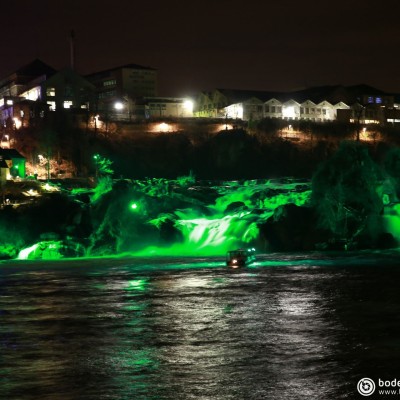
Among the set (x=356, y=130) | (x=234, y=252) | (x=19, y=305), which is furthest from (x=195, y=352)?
(x=356, y=130)

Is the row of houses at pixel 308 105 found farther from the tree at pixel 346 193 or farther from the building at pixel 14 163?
the tree at pixel 346 193

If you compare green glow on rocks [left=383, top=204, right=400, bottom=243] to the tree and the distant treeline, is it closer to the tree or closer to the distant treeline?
the tree

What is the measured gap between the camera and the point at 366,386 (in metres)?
21.0

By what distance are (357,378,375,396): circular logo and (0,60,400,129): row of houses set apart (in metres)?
84.9

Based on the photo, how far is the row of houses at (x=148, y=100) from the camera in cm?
10775

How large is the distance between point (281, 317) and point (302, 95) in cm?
10804

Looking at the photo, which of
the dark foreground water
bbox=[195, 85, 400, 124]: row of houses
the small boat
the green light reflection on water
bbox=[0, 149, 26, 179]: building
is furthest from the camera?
bbox=[195, 85, 400, 124]: row of houses

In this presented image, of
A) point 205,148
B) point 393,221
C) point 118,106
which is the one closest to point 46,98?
point 118,106

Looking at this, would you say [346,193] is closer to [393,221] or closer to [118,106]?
[393,221]

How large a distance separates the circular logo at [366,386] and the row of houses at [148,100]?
8492 centimetres

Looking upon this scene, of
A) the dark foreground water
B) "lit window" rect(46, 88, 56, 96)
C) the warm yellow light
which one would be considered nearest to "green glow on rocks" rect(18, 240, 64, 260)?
the dark foreground water

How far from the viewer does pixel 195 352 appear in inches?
1019

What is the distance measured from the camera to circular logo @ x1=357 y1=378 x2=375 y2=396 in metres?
20.4

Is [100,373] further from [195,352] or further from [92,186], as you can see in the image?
[92,186]
